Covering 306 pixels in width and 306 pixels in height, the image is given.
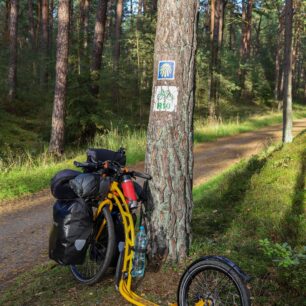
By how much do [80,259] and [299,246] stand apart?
101 inches

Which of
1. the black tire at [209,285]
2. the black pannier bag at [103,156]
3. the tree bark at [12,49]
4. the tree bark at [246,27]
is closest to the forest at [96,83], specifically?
the tree bark at [12,49]

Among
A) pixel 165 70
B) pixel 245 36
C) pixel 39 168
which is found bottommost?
pixel 39 168

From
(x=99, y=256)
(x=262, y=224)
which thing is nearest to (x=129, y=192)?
(x=99, y=256)

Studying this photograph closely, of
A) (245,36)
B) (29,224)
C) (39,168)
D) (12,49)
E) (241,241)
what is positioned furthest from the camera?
(245,36)

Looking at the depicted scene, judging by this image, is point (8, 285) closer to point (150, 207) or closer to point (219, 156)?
point (150, 207)

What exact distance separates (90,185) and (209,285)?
154 cm

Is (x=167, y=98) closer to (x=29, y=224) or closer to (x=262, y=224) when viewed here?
(x=262, y=224)

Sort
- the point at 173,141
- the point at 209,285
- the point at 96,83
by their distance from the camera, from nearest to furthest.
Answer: the point at 209,285
the point at 173,141
the point at 96,83

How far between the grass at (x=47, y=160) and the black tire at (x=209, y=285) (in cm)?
676

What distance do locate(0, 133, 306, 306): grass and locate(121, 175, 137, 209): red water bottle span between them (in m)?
0.87

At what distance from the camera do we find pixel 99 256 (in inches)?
162

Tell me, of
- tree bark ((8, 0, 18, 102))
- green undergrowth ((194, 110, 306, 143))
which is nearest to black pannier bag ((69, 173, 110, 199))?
green undergrowth ((194, 110, 306, 143))

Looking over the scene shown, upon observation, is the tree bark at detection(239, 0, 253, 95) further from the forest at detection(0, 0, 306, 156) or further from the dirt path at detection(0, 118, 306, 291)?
the dirt path at detection(0, 118, 306, 291)

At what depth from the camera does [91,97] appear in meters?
14.6
